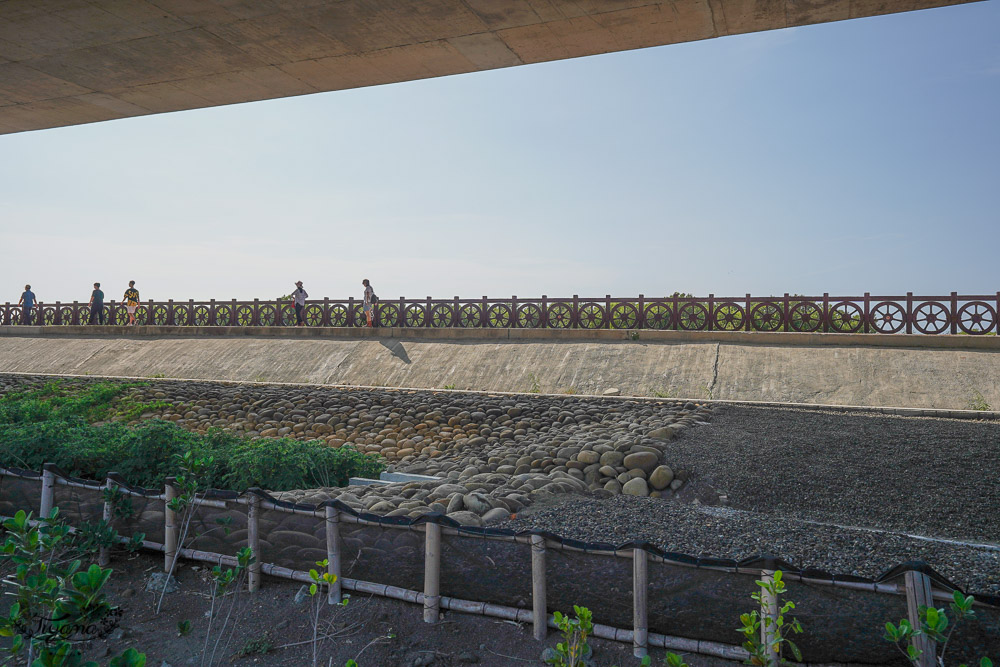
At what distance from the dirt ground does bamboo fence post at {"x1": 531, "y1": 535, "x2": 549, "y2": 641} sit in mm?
89

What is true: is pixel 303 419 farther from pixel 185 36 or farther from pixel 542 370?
pixel 185 36

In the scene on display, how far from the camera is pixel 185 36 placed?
7.45 metres

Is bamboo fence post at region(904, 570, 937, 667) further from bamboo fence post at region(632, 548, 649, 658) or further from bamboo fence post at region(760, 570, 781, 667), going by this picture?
bamboo fence post at region(632, 548, 649, 658)

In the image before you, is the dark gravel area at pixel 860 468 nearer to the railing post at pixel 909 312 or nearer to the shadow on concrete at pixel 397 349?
the railing post at pixel 909 312

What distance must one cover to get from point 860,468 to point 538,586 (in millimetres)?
5593

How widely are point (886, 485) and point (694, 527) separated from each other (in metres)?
3.23

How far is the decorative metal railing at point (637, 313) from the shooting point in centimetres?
1411

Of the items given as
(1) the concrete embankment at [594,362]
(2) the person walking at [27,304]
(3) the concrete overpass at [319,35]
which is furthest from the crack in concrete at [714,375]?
(2) the person walking at [27,304]

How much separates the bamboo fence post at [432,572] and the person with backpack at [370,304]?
14963mm

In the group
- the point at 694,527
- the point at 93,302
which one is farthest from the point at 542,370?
the point at 93,302

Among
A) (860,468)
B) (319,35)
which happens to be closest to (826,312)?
(860,468)

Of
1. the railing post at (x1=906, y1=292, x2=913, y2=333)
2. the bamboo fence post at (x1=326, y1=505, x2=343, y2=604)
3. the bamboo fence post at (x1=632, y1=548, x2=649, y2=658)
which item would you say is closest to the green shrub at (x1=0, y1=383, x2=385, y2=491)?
the bamboo fence post at (x1=326, y1=505, x2=343, y2=604)

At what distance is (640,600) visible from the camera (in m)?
3.86

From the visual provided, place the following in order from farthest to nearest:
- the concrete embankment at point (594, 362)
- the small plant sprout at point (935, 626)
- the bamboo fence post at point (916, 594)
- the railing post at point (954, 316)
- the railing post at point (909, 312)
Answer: the railing post at point (909, 312) < the railing post at point (954, 316) < the concrete embankment at point (594, 362) < the bamboo fence post at point (916, 594) < the small plant sprout at point (935, 626)
